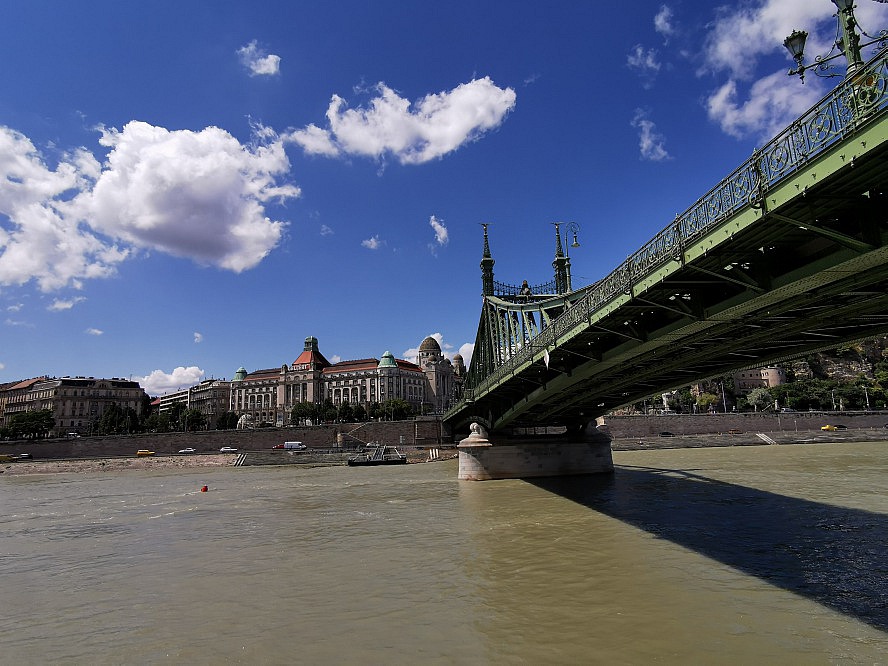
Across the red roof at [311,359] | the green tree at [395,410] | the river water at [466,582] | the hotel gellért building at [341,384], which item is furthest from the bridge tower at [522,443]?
the red roof at [311,359]

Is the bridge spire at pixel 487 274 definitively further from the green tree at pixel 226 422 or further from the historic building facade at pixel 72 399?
the historic building facade at pixel 72 399

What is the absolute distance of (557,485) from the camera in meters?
29.8

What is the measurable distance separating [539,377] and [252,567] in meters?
16.0

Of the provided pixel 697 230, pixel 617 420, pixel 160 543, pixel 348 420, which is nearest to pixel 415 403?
pixel 348 420

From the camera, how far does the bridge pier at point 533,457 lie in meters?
33.5

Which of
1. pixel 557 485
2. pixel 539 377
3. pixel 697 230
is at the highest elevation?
pixel 697 230

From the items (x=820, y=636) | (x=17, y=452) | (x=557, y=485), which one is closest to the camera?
(x=820, y=636)

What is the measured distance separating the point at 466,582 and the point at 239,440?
2804 inches

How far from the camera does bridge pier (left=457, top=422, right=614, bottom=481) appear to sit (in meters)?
33.5

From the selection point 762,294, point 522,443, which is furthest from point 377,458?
point 762,294

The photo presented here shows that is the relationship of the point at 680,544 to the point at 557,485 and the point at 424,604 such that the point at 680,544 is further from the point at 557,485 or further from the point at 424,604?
the point at 557,485

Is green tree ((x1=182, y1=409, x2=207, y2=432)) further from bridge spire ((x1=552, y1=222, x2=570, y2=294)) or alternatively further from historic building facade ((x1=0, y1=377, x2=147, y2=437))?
bridge spire ((x1=552, y1=222, x2=570, y2=294))

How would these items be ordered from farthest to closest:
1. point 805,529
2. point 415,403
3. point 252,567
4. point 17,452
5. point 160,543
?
point 415,403, point 17,452, point 160,543, point 805,529, point 252,567

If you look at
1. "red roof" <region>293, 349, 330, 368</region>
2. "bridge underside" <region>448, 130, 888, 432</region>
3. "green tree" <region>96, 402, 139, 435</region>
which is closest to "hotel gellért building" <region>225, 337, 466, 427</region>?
"red roof" <region>293, 349, 330, 368</region>
